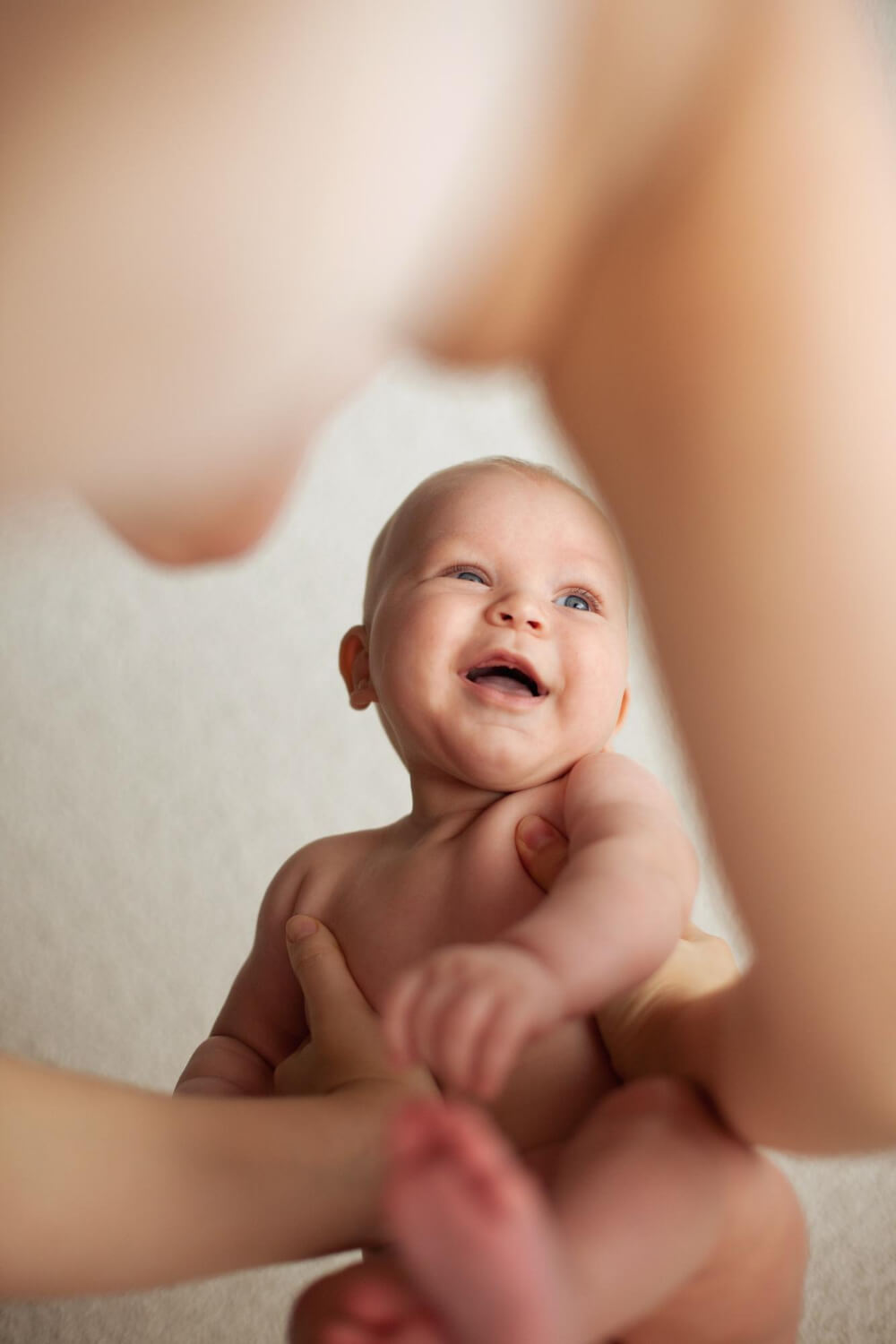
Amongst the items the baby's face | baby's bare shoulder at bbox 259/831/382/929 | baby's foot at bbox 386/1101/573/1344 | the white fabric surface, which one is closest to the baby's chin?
the baby's face

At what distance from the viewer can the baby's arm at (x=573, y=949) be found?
0.49 m

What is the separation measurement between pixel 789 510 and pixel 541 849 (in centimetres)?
30

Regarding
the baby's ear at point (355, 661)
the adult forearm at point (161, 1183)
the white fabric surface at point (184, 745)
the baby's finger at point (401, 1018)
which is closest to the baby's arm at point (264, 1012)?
the baby's ear at point (355, 661)

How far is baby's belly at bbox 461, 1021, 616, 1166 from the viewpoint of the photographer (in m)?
0.70

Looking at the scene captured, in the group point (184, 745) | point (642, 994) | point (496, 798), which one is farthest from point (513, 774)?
point (184, 745)

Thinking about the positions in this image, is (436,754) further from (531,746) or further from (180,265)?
(180,265)

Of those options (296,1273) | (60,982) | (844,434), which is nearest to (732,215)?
(844,434)

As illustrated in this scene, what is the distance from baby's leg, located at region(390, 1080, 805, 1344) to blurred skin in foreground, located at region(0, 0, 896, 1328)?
3 centimetres

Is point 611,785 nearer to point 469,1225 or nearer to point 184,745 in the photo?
point 469,1225

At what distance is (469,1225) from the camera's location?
0.45 meters

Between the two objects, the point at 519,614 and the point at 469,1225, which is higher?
the point at 519,614

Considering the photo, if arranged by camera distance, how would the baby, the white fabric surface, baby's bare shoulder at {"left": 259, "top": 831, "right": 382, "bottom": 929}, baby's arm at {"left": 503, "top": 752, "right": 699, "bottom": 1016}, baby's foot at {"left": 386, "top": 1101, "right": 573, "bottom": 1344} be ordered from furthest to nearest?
the white fabric surface, baby's bare shoulder at {"left": 259, "top": 831, "right": 382, "bottom": 929}, the baby, baby's arm at {"left": 503, "top": 752, "right": 699, "bottom": 1016}, baby's foot at {"left": 386, "top": 1101, "right": 573, "bottom": 1344}

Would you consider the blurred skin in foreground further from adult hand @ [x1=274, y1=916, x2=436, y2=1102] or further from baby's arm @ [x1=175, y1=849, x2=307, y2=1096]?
baby's arm @ [x1=175, y1=849, x2=307, y2=1096]

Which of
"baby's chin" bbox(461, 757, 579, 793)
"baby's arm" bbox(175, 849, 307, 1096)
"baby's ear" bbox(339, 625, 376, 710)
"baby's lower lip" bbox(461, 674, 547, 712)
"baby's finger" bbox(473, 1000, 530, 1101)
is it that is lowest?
"baby's arm" bbox(175, 849, 307, 1096)
